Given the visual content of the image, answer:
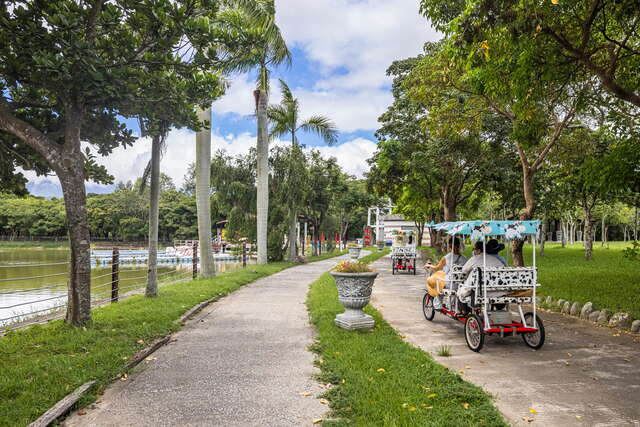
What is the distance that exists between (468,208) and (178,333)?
31587 mm

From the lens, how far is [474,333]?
6.14 meters

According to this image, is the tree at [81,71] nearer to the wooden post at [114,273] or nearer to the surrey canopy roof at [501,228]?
the wooden post at [114,273]

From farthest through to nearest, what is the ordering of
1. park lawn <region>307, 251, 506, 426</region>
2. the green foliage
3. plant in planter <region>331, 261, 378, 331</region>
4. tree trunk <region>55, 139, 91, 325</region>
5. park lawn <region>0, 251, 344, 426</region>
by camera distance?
the green foliage < plant in planter <region>331, 261, 378, 331</region> < tree trunk <region>55, 139, 91, 325</region> < park lawn <region>0, 251, 344, 426</region> < park lawn <region>307, 251, 506, 426</region>

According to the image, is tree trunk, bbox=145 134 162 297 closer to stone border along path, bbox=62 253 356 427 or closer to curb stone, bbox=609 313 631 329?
stone border along path, bbox=62 253 356 427

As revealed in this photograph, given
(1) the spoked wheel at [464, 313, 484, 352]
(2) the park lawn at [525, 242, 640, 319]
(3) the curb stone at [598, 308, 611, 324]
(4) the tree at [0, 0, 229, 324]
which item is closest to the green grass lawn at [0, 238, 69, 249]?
(4) the tree at [0, 0, 229, 324]

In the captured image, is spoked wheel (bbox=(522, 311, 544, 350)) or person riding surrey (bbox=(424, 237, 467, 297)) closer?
spoked wheel (bbox=(522, 311, 544, 350))

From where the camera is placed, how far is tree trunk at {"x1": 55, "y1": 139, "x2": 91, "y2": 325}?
21.8ft

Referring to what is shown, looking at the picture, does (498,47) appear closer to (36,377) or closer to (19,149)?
(36,377)

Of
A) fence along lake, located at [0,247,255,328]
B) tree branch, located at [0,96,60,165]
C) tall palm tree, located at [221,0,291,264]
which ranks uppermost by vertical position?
tall palm tree, located at [221,0,291,264]

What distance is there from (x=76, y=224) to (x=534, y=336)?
714 cm

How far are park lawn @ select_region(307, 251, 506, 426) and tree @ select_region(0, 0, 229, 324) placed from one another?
424 centimetres

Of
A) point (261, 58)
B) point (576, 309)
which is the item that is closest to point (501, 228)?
point (576, 309)

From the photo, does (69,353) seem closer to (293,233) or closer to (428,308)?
(428,308)

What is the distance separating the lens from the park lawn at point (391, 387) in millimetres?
3748
